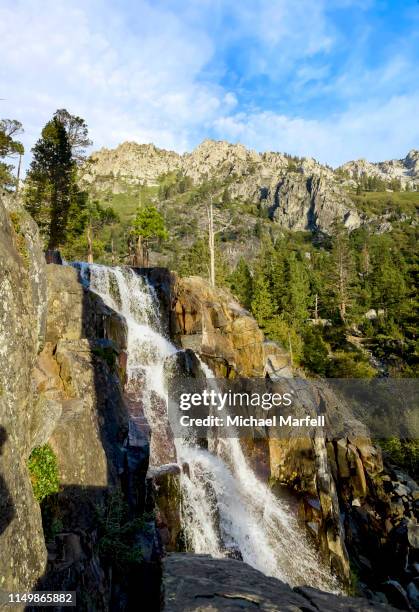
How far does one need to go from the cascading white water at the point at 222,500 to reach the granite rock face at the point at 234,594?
9541 mm

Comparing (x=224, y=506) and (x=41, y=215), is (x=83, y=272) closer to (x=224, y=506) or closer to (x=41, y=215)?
(x=41, y=215)

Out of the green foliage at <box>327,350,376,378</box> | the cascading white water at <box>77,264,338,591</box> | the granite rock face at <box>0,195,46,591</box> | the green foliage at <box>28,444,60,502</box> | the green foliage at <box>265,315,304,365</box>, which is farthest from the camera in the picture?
the green foliage at <box>265,315,304,365</box>

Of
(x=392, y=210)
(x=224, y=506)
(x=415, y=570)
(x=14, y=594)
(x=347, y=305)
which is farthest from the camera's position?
(x=392, y=210)

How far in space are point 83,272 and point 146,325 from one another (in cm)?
566

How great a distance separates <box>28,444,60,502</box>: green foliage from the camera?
23.2 ft

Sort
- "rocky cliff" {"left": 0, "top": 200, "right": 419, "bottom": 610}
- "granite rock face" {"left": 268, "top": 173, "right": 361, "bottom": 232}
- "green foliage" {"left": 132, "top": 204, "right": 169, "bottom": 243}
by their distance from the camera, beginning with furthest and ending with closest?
"granite rock face" {"left": 268, "top": 173, "right": 361, "bottom": 232}
"green foliage" {"left": 132, "top": 204, "right": 169, "bottom": 243}
"rocky cliff" {"left": 0, "top": 200, "right": 419, "bottom": 610}

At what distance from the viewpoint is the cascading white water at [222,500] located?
15.5 meters

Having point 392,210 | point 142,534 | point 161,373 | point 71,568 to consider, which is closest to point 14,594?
point 71,568

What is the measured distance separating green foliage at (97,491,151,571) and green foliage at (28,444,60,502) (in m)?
1.39

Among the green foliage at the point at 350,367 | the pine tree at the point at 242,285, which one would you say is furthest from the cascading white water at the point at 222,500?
the pine tree at the point at 242,285

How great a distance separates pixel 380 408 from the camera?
1410 inches

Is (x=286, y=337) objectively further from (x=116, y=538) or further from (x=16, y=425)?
(x=16, y=425)

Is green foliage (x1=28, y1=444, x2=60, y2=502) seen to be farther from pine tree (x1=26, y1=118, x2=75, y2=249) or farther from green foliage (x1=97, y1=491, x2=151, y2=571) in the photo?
pine tree (x1=26, y1=118, x2=75, y2=249)

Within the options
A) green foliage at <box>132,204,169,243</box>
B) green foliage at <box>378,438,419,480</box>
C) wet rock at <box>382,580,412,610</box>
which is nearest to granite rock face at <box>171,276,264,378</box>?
green foliage at <box>378,438,419,480</box>
